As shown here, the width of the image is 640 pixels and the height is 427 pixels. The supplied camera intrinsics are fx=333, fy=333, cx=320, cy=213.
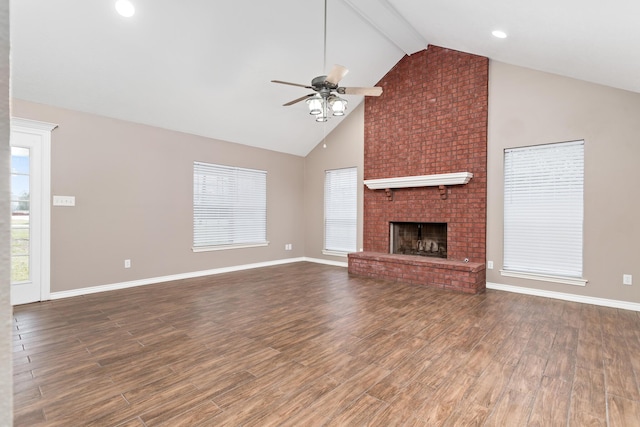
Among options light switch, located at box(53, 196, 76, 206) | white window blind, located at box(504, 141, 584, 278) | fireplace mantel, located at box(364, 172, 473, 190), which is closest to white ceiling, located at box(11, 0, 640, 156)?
white window blind, located at box(504, 141, 584, 278)

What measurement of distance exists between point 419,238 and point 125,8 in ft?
17.9

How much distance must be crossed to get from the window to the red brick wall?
2.26 metres

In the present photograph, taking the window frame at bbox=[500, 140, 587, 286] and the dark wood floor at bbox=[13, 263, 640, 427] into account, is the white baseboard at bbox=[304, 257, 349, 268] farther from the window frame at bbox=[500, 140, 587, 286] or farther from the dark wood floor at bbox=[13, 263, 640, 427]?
the window frame at bbox=[500, 140, 587, 286]

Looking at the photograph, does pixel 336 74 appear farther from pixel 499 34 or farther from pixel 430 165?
pixel 430 165

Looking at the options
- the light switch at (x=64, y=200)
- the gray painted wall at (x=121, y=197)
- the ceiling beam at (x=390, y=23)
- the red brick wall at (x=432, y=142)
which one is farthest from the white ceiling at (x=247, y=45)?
the light switch at (x=64, y=200)

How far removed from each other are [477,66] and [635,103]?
81.9 inches

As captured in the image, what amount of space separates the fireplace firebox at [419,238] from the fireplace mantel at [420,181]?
76 centimetres

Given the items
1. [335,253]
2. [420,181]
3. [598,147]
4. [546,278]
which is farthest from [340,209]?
[598,147]

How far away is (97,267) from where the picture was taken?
482cm

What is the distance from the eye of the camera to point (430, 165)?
5.84 meters

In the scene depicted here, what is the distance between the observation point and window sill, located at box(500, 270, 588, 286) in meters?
4.47

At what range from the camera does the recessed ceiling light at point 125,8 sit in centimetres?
358

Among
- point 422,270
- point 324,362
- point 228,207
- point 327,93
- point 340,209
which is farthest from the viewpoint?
point 340,209

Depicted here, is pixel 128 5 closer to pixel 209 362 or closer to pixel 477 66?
pixel 209 362
